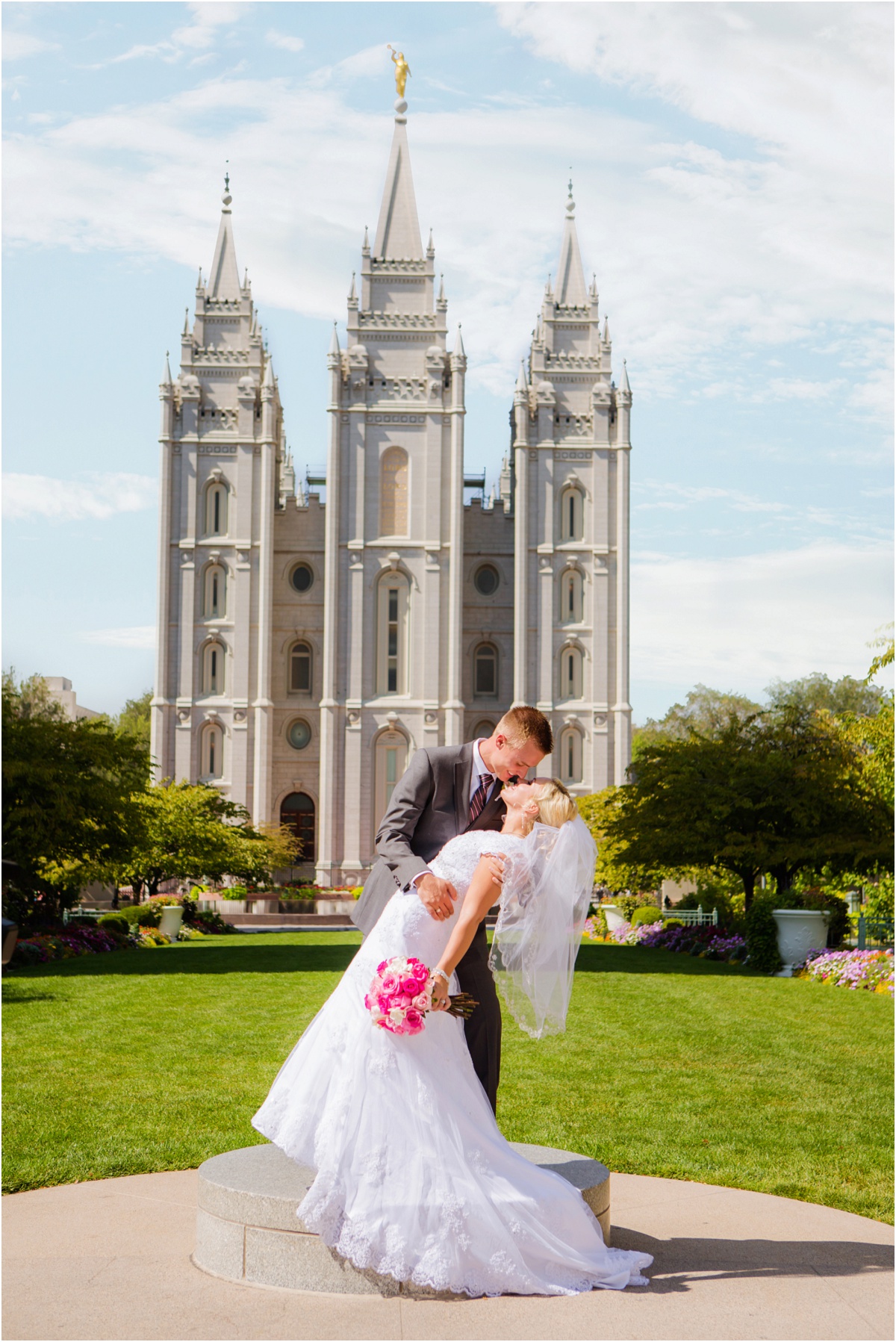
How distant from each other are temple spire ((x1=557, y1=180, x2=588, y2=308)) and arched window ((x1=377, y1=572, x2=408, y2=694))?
46.2 feet

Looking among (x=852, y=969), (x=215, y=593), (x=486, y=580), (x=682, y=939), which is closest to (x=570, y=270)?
(x=486, y=580)

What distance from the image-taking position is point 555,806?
5.19 m

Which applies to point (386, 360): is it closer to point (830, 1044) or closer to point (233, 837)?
point (233, 837)

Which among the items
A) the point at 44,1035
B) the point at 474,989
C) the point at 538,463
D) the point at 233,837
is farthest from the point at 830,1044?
the point at 538,463

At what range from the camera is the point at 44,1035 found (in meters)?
12.5

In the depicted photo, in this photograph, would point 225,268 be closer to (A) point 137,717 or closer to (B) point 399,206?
(B) point 399,206

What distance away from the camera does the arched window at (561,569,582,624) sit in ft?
178

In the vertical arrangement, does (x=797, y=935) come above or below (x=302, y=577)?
below

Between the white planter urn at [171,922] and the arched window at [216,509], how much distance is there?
26.8 meters

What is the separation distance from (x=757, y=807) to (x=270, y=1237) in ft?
64.6

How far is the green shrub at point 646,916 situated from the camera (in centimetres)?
3114

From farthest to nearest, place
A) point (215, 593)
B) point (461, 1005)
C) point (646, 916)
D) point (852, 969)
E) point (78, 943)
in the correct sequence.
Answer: point (215, 593), point (646, 916), point (78, 943), point (852, 969), point (461, 1005)

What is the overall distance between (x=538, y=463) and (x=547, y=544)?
11.3 ft

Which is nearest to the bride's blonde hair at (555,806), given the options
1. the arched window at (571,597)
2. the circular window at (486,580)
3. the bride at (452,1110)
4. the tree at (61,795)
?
the bride at (452,1110)
